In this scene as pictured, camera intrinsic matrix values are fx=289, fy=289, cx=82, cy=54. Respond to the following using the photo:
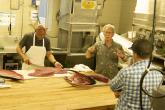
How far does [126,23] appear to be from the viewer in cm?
690

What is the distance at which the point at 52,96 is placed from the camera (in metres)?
3.14

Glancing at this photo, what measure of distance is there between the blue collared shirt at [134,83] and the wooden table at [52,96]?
55cm

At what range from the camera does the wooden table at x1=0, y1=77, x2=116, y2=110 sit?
2846 mm

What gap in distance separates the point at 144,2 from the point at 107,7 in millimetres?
1587

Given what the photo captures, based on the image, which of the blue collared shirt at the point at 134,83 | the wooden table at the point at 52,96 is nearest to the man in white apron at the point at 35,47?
the wooden table at the point at 52,96

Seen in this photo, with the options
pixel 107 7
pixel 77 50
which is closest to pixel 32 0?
pixel 77 50

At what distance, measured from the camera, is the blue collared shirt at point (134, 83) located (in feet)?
8.09

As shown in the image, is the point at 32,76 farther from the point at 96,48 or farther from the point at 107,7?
the point at 107,7

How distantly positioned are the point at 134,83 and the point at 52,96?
1.04m

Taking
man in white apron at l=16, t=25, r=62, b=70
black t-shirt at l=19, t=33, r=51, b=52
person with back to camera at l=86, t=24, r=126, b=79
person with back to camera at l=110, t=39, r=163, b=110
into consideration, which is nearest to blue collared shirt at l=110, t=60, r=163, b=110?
person with back to camera at l=110, t=39, r=163, b=110

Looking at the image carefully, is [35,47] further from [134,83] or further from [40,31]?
[134,83]

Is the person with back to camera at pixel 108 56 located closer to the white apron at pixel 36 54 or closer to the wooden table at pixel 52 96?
the wooden table at pixel 52 96

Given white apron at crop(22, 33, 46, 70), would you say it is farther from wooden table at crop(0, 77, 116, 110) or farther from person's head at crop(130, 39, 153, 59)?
person's head at crop(130, 39, 153, 59)

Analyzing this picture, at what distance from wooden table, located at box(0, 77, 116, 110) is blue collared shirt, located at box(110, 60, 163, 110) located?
55cm
